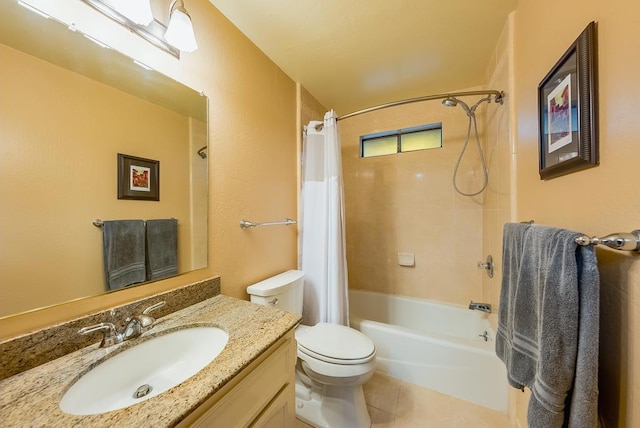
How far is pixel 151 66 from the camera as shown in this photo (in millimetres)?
962

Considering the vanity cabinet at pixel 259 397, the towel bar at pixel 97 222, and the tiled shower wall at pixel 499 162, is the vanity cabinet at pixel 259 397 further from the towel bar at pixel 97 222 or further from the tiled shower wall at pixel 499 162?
the tiled shower wall at pixel 499 162

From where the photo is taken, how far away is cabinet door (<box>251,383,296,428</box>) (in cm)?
76

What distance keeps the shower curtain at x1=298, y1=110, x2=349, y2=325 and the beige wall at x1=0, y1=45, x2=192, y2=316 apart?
111cm

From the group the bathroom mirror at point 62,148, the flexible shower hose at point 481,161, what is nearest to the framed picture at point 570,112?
the flexible shower hose at point 481,161

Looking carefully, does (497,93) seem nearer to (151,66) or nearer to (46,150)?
(151,66)

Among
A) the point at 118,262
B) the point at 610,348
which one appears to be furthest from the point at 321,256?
the point at 610,348

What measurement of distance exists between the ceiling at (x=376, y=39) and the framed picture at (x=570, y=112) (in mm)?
730

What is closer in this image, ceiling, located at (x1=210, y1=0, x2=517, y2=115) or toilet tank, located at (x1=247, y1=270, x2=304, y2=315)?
ceiling, located at (x1=210, y1=0, x2=517, y2=115)

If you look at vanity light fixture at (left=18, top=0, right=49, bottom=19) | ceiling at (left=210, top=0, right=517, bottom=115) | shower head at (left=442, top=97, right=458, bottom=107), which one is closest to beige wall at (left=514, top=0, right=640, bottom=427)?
ceiling at (left=210, top=0, right=517, bottom=115)

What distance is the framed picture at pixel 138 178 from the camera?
854mm

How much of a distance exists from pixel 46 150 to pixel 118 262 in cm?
41

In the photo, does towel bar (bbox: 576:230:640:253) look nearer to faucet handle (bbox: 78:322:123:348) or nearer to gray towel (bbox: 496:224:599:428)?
gray towel (bbox: 496:224:599:428)

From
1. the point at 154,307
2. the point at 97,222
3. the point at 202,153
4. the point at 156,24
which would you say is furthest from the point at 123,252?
the point at 156,24

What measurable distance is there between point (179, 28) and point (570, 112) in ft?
4.80
